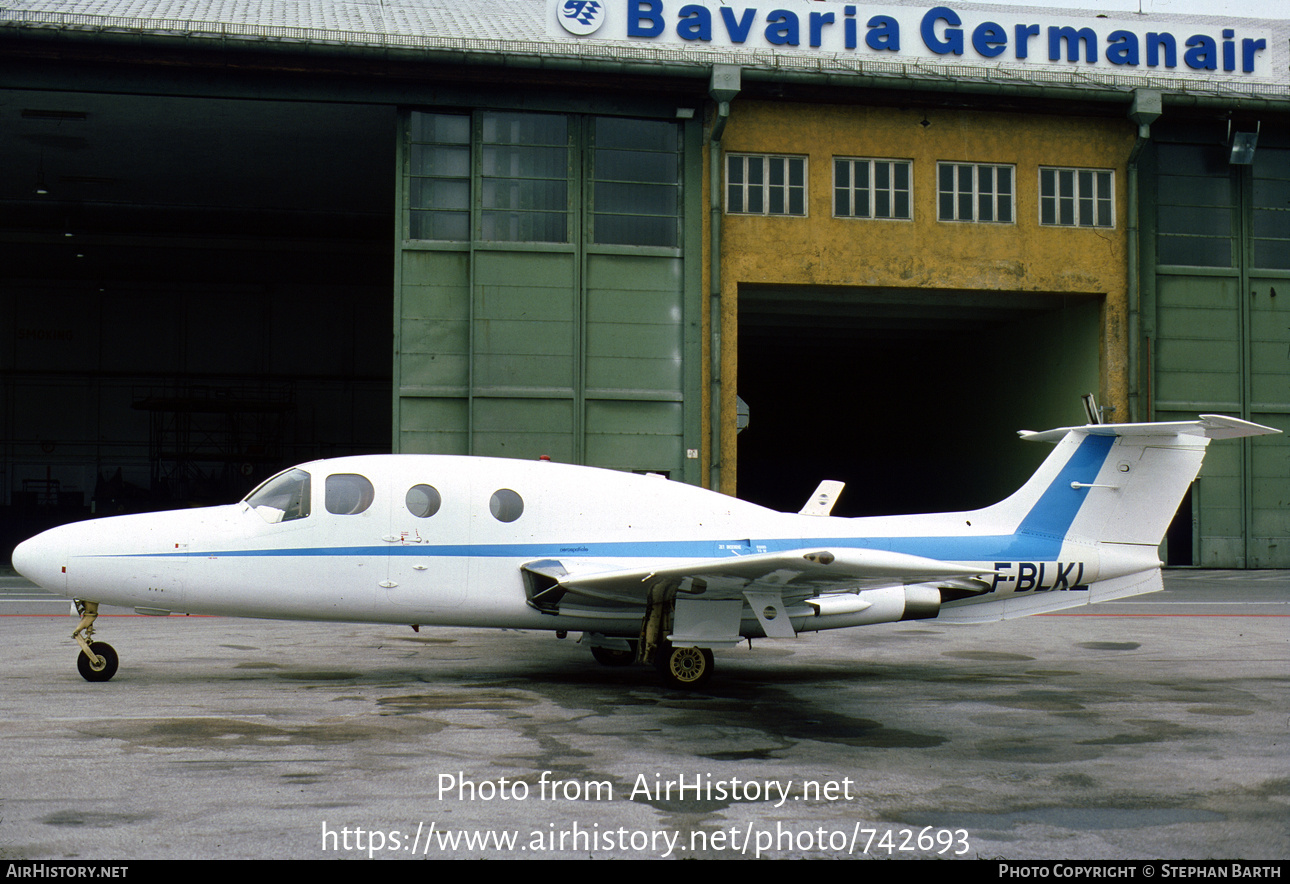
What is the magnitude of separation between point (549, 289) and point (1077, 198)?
13395 millimetres

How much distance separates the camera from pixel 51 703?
962cm

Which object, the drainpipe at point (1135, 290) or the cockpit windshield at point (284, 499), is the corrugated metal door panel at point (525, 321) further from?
the drainpipe at point (1135, 290)

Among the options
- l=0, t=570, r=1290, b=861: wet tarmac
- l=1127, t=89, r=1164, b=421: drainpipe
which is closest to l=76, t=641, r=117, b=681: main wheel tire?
l=0, t=570, r=1290, b=861: wet tarmac

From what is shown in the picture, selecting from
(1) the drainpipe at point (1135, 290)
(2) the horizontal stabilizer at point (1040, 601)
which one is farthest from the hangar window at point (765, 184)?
(2) the horizontal stabilizer at point (1040, 601)

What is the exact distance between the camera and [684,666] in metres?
10.9

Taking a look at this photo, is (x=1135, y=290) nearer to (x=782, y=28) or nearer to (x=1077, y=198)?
(x=1077, y=198)

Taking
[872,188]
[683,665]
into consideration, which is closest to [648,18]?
[872,188]

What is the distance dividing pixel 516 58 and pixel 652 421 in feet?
28.9

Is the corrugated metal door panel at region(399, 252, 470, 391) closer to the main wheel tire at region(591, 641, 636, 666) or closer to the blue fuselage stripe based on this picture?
the main wheel tire at region(591, 641, 636, 666)

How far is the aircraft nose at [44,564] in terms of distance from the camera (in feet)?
34.0

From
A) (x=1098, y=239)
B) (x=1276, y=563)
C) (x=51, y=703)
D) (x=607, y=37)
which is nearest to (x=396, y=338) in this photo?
(x=607, y=37)

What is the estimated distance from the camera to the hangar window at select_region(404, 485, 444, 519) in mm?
11008

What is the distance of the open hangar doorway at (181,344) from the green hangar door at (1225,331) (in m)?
24.0
